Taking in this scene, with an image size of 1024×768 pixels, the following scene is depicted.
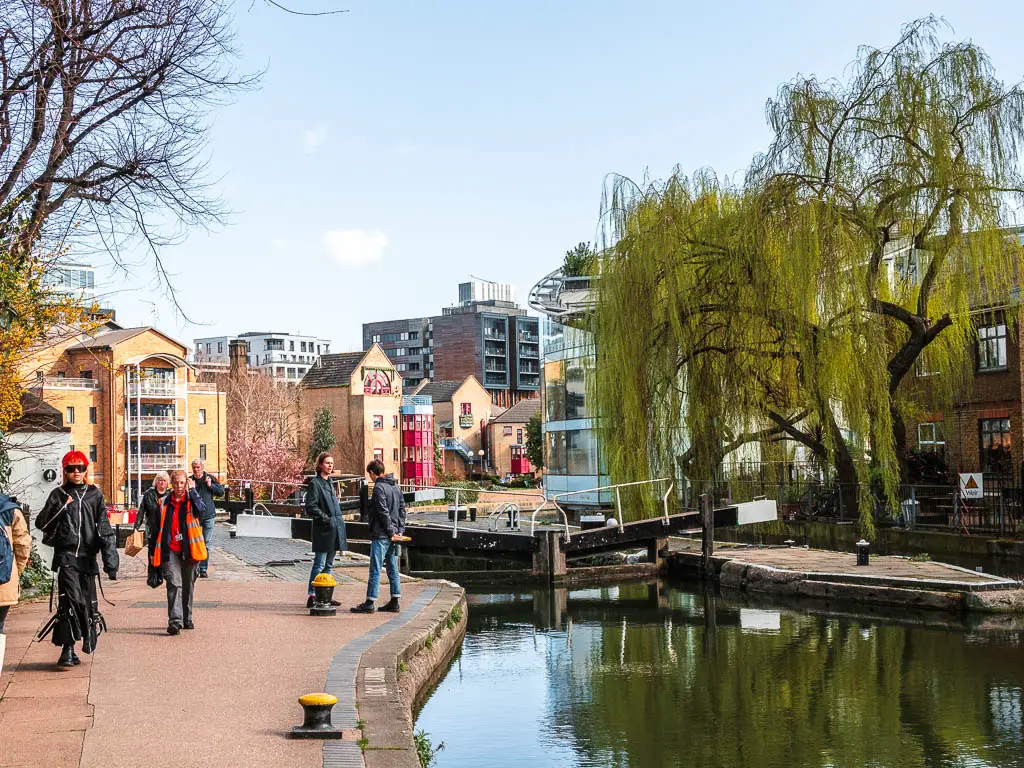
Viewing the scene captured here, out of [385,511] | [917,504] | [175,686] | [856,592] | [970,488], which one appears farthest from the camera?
[917,504]

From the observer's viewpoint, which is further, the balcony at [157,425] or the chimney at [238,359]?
the chimney at [238,359]

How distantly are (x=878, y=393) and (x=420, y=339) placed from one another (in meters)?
109

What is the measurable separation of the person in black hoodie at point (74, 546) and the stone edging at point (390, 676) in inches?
85.3

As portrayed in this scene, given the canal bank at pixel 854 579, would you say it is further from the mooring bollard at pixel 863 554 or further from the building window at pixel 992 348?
the building window at pixel 992 348

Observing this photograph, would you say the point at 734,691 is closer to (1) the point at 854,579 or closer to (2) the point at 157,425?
(1) the point at 854,579

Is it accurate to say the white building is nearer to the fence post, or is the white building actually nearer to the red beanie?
the fence post

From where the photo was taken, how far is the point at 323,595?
13.0 meters

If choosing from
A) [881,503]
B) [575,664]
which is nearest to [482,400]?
[881,503]

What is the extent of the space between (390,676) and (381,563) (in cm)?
371

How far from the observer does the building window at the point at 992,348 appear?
30.1 metres

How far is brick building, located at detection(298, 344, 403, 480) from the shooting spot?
77875 millimetres

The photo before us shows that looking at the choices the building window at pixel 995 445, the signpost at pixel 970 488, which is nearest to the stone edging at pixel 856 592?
the signpost at pixel 970 488

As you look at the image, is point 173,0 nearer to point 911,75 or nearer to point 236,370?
point 911,75

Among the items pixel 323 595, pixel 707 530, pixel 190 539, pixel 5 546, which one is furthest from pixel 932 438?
pixel 5 546
